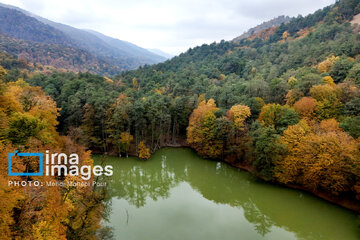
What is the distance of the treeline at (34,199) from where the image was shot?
366 inches

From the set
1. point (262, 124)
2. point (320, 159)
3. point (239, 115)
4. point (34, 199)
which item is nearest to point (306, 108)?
point (262, 124)

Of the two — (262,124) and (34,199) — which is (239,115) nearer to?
(262,124)

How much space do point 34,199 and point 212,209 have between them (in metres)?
14.5

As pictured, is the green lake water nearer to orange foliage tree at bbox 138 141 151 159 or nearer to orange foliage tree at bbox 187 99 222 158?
orange foliage tree at bbox 138 141 151 159

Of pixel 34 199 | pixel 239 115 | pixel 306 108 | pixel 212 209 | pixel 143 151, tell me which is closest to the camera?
pixel 34 199

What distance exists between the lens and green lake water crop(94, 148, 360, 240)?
52.5 feet

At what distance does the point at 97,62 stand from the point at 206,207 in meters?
162

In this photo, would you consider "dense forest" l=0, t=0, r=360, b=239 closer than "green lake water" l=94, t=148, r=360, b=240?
No

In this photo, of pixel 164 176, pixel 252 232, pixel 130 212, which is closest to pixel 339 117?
pixel 252 232

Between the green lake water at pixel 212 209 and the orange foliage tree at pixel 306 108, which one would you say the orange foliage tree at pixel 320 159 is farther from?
the orange foliage tree at pixel 306 108

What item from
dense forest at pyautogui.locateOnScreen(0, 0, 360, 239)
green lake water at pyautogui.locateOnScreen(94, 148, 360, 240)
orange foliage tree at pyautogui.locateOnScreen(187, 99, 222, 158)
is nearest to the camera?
green lake water at pyautogui.locateOnScreen(94, 148, 360, 240)

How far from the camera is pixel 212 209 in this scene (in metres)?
19.2

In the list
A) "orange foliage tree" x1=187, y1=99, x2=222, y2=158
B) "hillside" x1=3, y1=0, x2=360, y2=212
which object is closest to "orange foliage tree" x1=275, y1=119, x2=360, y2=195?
"hillside" x1=3, y1=0, x2=360, y2=212

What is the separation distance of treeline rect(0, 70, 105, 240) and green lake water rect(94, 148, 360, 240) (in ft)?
11.8
